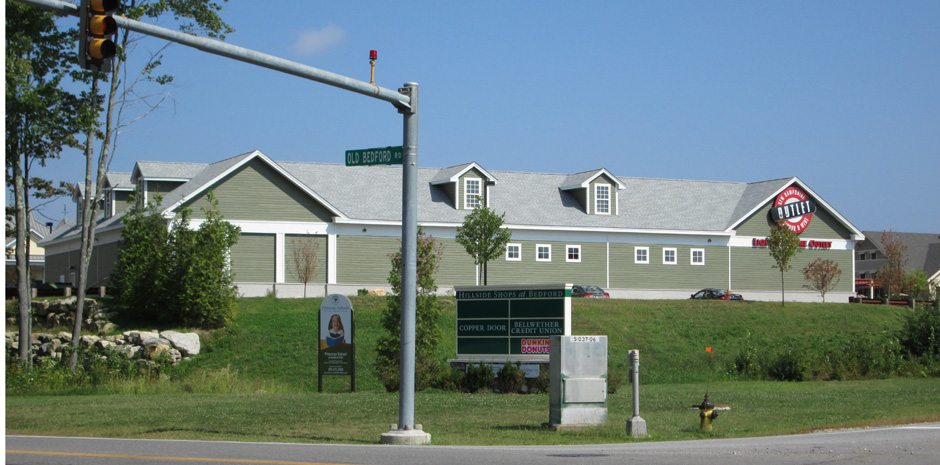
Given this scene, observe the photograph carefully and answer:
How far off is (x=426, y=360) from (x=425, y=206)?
96.5 feet

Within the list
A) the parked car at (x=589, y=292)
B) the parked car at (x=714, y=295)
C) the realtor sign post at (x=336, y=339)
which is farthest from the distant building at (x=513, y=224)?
the realtor sign post at (x=336, y=339)

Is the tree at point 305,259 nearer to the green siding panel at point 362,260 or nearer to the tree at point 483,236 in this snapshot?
the green siding panel at point 362,260

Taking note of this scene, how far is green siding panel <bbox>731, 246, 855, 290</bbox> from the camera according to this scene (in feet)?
214

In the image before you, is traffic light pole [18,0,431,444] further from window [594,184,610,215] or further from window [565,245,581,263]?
window [594,184,610,215]

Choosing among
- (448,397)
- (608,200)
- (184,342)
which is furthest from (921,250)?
(448,397)

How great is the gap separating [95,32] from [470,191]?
4797 cm

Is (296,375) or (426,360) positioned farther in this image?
(296,375)

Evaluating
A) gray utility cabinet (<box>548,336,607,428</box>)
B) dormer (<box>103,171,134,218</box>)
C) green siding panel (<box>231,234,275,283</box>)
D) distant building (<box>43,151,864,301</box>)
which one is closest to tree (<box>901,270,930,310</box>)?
distant building (<box>43,151,864,301</box>)

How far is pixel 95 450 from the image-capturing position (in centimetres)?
1580

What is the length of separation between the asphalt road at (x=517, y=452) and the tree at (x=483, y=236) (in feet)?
121

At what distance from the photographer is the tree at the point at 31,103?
110 feet

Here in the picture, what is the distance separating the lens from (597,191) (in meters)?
63.9

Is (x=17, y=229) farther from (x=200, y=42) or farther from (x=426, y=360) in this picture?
(x=200, y=42)

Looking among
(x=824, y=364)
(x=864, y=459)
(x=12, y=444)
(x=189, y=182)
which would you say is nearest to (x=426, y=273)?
(x=824, y=364)
